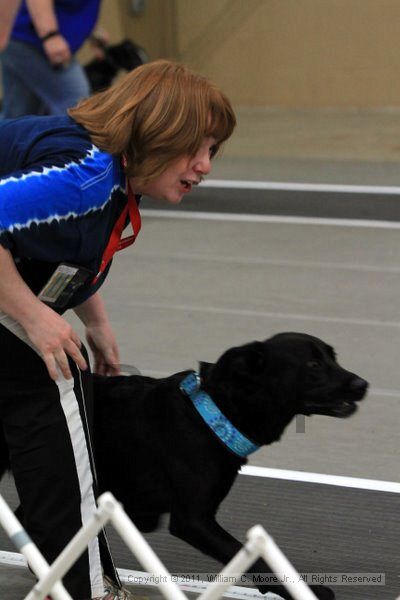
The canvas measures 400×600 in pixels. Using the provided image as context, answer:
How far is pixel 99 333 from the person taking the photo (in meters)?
2.89

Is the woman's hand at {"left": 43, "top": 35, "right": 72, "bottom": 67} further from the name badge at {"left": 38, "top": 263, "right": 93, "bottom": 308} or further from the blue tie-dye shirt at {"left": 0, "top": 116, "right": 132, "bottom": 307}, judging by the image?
the name badge at {"left": 38, "top": 263, "right": 93, "bottom": 308}

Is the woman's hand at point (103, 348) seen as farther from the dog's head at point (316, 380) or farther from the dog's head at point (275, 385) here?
the dog's head at point (316, 380)

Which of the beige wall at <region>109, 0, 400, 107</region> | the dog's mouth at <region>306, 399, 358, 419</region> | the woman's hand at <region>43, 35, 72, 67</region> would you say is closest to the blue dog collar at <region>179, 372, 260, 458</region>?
the dog's mouth at <region>306, 399, 358, 419</region>

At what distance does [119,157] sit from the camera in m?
2.40

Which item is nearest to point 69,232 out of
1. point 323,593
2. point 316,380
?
point 316,380

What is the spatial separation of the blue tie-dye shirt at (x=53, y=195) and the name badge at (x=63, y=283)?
0.06 ft

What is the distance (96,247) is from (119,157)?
0.69 ft

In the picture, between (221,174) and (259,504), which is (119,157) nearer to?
(259,504)

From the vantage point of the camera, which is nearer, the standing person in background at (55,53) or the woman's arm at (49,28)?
the woman's arm at (49,28)

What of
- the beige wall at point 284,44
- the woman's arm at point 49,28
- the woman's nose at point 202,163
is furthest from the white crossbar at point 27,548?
the beige wall at point 284,44

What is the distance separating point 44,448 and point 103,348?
0.53 metres

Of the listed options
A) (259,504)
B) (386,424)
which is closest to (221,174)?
(386,424)

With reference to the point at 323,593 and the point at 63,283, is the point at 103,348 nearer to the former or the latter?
the point at 63,283

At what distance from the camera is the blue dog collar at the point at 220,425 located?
2.51 meters
